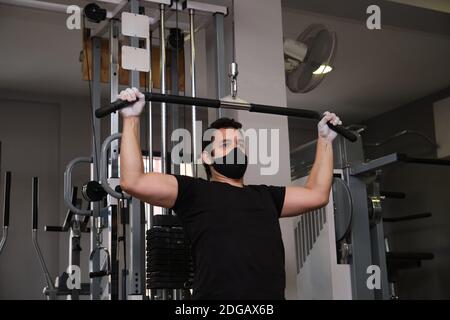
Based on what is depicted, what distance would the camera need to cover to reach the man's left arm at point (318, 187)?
101 inches

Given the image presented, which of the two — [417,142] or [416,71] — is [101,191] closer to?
[416,71]

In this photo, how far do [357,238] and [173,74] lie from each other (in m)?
1.40

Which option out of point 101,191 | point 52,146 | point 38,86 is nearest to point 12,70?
point 38,86

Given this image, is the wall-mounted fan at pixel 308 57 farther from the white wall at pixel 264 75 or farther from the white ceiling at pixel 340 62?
the white ceiling at pixel 340 62

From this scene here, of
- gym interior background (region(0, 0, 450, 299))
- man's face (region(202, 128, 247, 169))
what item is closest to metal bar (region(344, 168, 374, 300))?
gym interior background (region(0, 0, 450, 299))

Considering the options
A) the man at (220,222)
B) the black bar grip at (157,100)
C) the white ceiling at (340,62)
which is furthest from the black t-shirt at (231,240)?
the white ceiling at (340,62)

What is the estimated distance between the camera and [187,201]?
92.6 inches

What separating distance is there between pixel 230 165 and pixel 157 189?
32 centimetres

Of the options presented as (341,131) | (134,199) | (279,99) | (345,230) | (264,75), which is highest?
(264,75)

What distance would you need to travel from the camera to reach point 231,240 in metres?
2.27

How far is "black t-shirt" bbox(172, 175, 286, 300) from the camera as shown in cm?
223

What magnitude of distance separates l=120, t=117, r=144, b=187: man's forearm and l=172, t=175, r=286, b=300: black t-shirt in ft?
0.57

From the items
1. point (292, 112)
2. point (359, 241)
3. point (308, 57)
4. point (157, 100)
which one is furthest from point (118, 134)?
point (359, 241)

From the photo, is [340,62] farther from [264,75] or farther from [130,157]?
[130,157]
